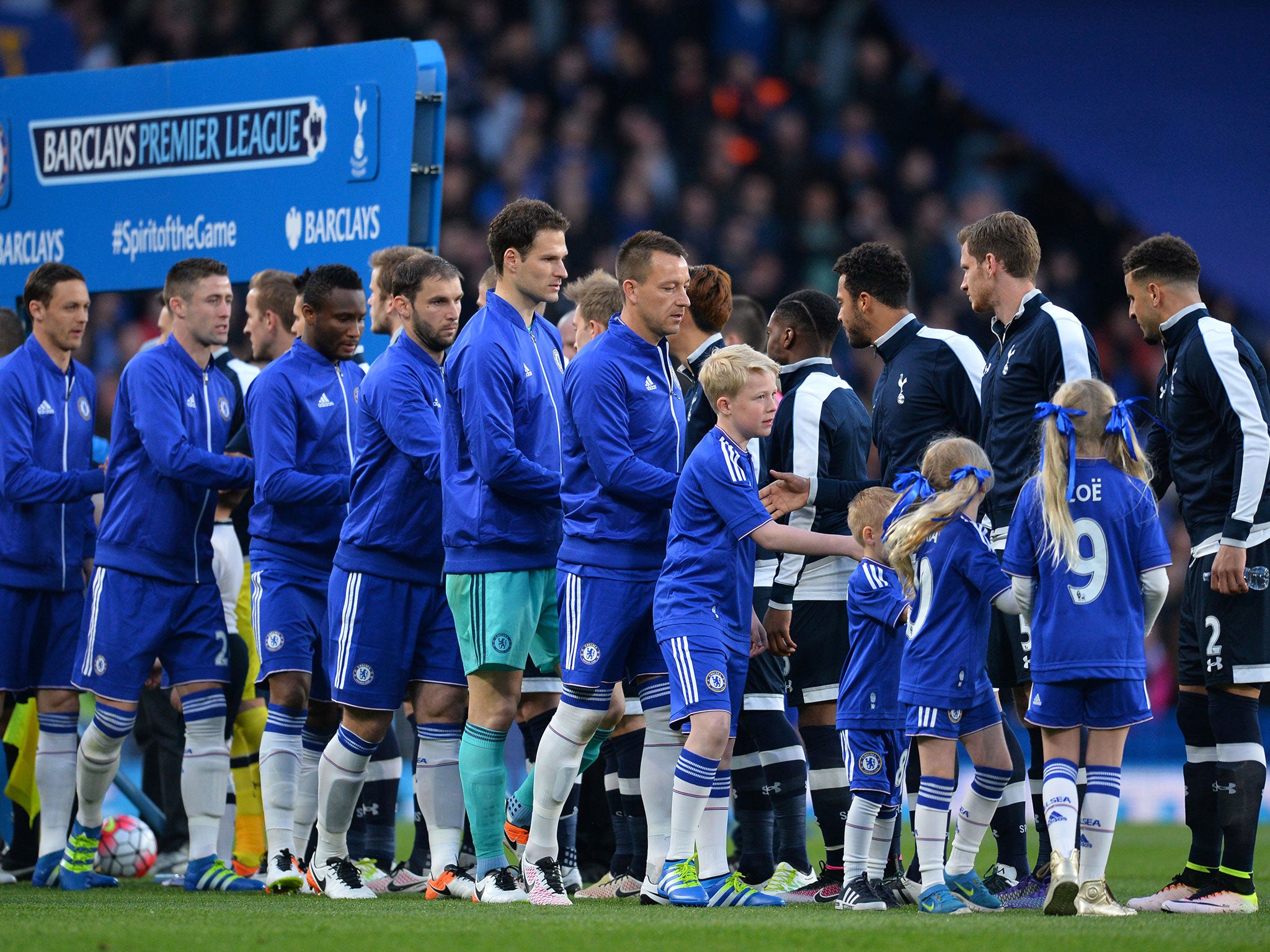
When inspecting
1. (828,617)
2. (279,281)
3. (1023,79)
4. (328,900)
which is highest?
(1023,79)

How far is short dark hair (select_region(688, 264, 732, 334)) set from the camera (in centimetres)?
632

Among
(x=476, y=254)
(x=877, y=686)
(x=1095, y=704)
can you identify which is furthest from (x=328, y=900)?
(x=476, y=254)

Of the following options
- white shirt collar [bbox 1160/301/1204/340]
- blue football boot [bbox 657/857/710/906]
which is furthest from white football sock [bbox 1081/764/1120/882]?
white shirt collar [bbox 1160/301/1204/340]

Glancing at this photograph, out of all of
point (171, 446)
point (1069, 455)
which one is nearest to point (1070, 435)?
point (1069, 455)

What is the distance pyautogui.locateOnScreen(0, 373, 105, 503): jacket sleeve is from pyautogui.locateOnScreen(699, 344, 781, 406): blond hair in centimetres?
296

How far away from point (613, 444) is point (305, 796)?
2065mm

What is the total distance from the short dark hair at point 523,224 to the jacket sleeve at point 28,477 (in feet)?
7.58

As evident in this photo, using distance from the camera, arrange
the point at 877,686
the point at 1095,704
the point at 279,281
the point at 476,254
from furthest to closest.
Result: 1. the point at 476,254
2. the point at 279,281
3. the point at 877,686
4. the point at 1095,704

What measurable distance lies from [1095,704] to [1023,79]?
12232 mm

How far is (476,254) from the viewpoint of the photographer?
50.3 ft

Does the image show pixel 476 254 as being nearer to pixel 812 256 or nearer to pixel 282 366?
pixel 812 256

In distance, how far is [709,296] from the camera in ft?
20.9

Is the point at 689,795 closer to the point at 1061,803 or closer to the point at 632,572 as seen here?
the point at 632,572

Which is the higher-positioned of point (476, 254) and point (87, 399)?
point (476, 254)
